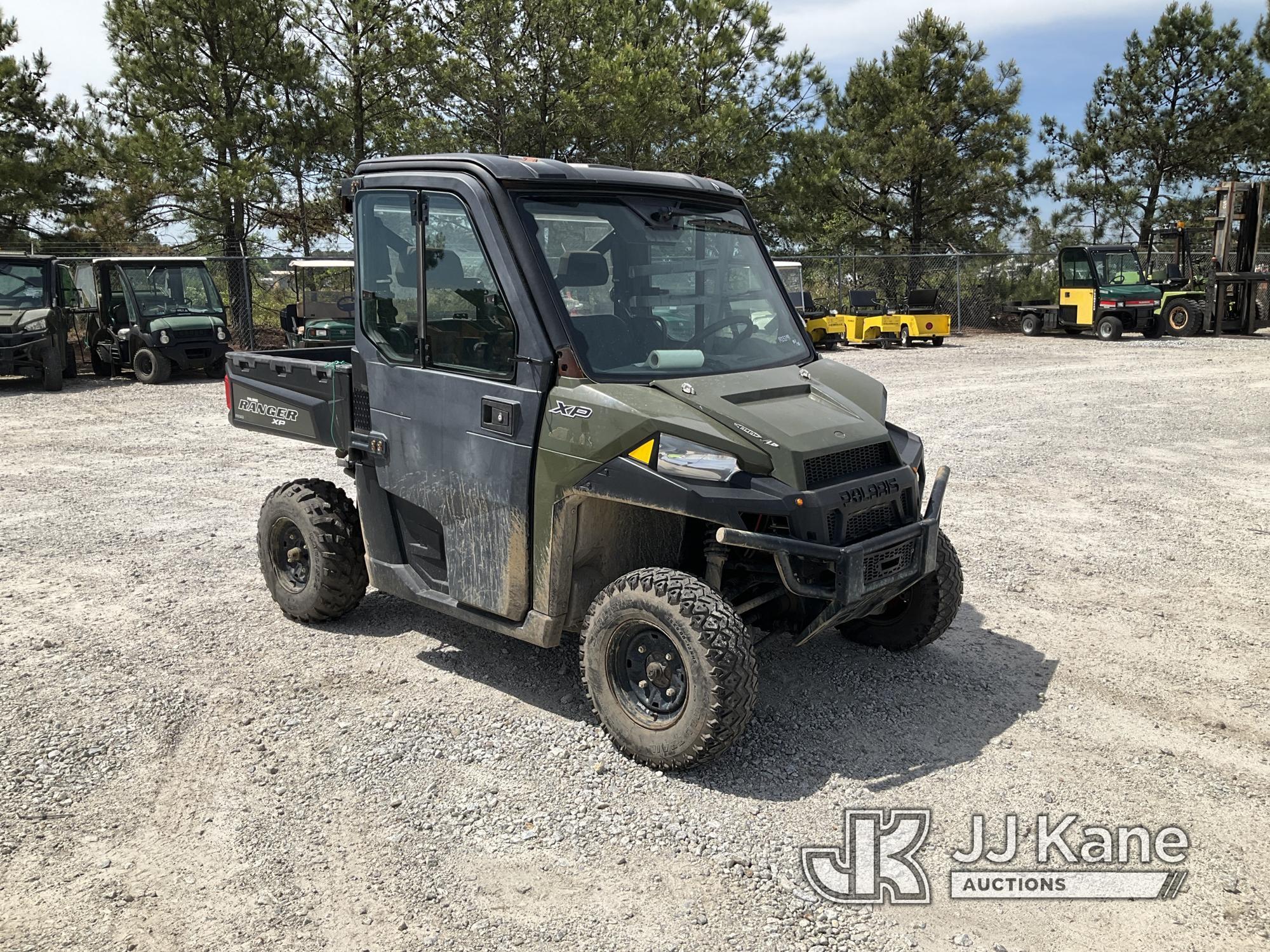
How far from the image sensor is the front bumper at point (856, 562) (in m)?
3.88

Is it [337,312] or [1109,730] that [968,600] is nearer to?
[1109,730]

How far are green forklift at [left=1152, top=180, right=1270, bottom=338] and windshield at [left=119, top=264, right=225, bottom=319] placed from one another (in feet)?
69.4

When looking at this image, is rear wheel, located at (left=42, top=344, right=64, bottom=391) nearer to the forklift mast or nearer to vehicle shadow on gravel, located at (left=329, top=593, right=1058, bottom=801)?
vehicle shadow on gravel, located at (left=329, top=593, right=1058, bottom=801)

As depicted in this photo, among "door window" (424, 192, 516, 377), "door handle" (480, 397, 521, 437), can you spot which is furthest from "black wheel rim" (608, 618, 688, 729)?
"door window" (424, 192, 516, 377)

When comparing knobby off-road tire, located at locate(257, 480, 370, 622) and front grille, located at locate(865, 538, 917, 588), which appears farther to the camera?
knobby off-road tire, located at locate(257, 480, 370, 622)

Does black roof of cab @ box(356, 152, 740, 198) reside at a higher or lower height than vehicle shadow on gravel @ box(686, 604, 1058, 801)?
higher

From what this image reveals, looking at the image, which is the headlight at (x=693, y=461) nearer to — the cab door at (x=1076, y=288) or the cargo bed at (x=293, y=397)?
the cargo bed at (x=293, y=397)

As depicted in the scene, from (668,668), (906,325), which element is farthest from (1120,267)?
(668,668)

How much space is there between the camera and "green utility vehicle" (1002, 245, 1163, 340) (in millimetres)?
24984

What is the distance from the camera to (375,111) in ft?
75.2

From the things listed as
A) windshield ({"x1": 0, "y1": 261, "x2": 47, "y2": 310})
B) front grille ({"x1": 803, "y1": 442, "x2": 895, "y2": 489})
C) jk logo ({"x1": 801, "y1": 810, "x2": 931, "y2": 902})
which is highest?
windshield ({"x1": 0, "y1": 261, "x2": 47, "y2": 310})

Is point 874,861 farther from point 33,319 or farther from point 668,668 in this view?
point 33,319

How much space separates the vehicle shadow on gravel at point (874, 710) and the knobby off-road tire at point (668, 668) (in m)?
0.24

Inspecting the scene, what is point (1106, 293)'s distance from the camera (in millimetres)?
24984
